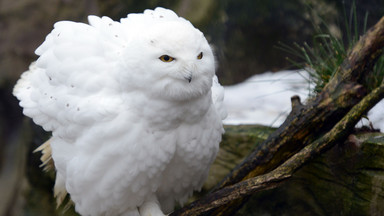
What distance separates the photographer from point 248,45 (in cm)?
490

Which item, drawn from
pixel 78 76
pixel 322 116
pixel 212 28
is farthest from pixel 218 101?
pixel 212 28

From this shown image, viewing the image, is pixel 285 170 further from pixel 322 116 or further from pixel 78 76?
pixel 78 76

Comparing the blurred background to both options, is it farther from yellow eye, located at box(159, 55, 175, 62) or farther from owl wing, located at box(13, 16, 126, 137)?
yellow eye, located at box(159, 55, 175, 62)


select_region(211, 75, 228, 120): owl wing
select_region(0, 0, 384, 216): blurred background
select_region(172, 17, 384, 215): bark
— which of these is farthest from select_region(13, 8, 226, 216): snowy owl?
select_region(0, 0, 384, 216): blurred background

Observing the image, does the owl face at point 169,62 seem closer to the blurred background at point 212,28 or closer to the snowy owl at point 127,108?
the snowy owl at point 127,108

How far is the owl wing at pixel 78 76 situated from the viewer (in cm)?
228

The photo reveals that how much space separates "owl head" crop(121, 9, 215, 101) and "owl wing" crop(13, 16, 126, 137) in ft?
0.40

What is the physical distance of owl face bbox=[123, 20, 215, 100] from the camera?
212cm

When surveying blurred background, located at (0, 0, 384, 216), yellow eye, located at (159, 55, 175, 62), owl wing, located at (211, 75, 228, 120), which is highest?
yellow eye, located at (159, 55, 175, 62)

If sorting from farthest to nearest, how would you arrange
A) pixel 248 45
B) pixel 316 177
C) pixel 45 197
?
pixel 248 45
pixel 45 197
pixel 316 177

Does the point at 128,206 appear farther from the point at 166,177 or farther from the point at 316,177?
the point at 316,177

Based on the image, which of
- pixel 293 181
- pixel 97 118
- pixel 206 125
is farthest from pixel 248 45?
pixel 97 118

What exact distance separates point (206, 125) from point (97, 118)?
21.7 inches

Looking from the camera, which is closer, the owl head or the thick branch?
the owl head
